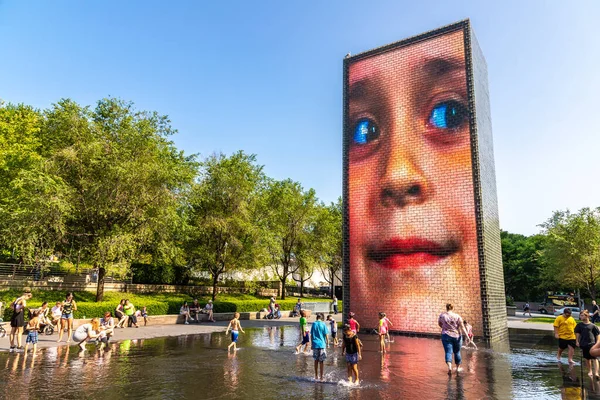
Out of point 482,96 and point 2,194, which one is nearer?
point 482,96

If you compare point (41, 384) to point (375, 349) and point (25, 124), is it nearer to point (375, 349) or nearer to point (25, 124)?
point (375, 349)

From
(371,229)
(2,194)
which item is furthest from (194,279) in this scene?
(371,229)

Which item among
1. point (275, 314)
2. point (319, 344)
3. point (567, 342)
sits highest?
point (319, 344)

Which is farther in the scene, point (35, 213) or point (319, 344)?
point (35, 213)

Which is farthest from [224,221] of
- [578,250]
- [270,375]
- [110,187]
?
[578,250]

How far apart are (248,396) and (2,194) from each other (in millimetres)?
26430

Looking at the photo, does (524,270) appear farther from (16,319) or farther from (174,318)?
(16,319)

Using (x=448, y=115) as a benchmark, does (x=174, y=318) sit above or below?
below

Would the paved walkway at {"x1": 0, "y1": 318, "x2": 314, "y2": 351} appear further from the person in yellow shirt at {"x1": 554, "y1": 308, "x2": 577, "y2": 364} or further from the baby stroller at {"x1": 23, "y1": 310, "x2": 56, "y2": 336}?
the person in yellow shirt at {"x1": 554, "y1": 308, "x2": 577, "y2": 364}

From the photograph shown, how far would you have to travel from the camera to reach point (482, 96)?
22.2m

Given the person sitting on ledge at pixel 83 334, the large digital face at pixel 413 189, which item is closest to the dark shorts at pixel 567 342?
the large digital face at pixel 413 189

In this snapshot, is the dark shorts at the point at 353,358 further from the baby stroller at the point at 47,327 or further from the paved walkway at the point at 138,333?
the baby stroller at the point at 47,327

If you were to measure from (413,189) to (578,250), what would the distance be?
29.2 metres

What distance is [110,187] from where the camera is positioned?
2380 cm
